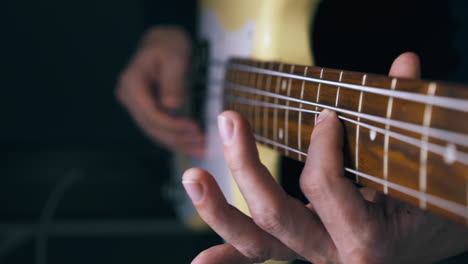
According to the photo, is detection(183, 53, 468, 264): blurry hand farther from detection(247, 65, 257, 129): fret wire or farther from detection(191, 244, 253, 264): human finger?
detection(247, 65, 257, 129): fret wire

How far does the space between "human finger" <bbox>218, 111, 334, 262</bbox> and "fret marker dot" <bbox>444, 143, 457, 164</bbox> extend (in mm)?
137

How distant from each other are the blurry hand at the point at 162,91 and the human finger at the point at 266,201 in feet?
1.85

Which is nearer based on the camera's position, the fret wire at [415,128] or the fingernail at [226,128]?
the fret wire at [415,128]

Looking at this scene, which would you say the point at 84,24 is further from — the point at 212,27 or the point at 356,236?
the point at 356,236

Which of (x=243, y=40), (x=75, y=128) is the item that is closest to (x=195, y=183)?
(x=243, y=40)

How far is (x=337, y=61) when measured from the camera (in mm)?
566

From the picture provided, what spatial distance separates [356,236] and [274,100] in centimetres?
16

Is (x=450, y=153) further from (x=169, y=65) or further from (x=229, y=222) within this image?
(x=169, y=65)

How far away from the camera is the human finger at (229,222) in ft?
1.20

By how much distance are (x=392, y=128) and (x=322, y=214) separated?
93 millimetres

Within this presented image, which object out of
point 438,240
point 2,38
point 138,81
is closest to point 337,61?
point 438,240

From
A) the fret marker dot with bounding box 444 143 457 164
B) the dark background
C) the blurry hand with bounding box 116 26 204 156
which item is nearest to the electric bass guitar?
the fret marker dot with bounding box 444 143 457 164

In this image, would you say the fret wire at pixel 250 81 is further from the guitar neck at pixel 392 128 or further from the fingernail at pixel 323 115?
the fingernail at pixel 323 115

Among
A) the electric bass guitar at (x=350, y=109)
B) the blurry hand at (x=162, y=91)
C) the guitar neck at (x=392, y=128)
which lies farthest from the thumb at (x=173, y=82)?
the guitar neck at (x=392, y=128)
